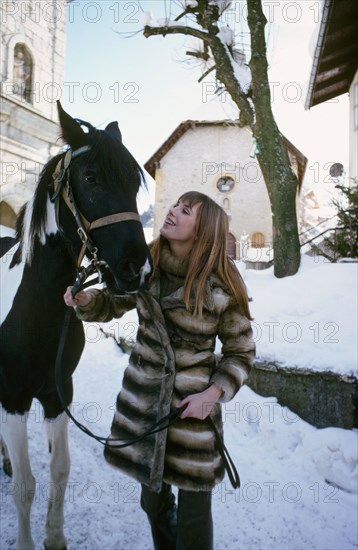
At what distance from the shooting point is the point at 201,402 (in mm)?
1498

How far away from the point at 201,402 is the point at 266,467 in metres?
2.05

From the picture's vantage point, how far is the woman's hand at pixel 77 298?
1.69 meters

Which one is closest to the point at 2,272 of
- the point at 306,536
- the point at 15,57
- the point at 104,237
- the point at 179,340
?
the point at 104,237

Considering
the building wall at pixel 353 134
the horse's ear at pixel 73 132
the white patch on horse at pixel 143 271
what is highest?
the building wall at pixel 353 134

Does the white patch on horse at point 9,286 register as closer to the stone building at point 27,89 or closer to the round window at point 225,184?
the stone building at point 27,89

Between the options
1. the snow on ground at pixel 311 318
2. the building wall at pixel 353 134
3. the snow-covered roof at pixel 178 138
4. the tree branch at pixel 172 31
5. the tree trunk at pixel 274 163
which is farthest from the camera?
the snow-covered roof at pixel 178 138

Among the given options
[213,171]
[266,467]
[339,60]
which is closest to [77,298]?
[266,467]

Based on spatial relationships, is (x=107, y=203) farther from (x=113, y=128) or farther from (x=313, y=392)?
(x=313, y=392)

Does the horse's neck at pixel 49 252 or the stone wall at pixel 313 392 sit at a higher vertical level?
the horse's neck at pixel 49 252

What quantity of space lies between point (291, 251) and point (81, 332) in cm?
427

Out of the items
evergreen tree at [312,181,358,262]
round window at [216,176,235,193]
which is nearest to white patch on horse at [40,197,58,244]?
evergreen tree at [312,181,358,262]

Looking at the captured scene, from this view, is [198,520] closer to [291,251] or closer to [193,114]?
[291,251]

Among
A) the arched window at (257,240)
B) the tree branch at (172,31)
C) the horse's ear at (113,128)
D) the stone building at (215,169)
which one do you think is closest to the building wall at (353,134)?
the tree branch at (172,31)

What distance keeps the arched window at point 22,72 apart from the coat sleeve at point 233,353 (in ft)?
38.4
